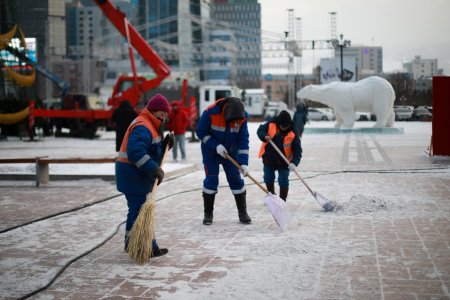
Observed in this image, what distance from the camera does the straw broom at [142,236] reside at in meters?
→ 5.73

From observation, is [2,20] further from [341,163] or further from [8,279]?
[8,279]

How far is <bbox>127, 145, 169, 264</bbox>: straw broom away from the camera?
573cm

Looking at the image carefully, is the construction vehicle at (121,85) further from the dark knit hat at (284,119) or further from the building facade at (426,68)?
the dark knit hat at (284,119)

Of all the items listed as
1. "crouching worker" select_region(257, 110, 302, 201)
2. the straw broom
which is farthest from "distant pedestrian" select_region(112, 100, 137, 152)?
the straw broom

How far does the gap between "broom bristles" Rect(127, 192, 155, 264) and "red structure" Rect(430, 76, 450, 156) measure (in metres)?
11.3

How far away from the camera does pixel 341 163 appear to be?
15.5 m

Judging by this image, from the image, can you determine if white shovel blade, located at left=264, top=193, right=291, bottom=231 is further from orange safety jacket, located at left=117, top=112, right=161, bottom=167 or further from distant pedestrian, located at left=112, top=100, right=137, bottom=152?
distant pedestrian, located at left=112, top=100, right=137, bottom=152

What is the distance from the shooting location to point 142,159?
19.0ft

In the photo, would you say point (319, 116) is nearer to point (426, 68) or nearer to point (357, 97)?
point (426, 68)

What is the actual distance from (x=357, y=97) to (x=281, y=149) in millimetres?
23055

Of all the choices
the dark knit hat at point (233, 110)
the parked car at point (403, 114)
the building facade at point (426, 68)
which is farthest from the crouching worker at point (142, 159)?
the parked car at point (403, 114)

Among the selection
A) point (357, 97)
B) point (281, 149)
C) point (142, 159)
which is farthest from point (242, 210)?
point (357, 97)

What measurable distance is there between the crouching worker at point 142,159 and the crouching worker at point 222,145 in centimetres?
150

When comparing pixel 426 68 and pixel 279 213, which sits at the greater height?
pixel 426 68
